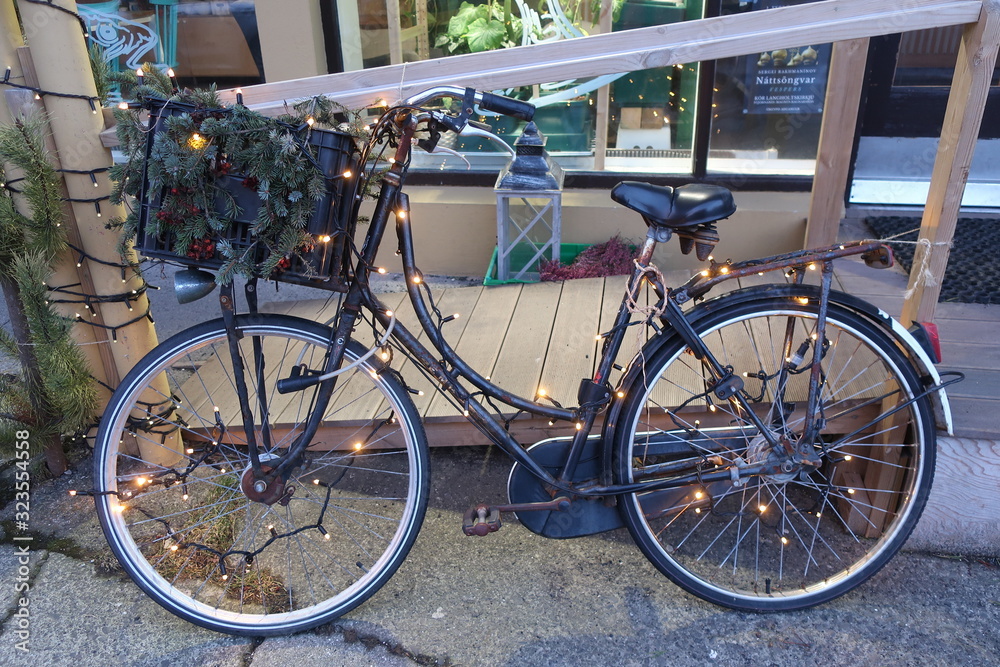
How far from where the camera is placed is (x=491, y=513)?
228 centimetres

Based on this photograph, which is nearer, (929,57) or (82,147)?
(82,147)

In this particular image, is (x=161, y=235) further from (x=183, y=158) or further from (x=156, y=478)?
(x=156, y=478)

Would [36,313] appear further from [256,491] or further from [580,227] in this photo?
[580,227]

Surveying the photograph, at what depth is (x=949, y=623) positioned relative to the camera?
7.45ft

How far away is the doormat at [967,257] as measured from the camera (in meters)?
3.28

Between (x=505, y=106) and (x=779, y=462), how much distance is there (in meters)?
1.27

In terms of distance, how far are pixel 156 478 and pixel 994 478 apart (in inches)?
110

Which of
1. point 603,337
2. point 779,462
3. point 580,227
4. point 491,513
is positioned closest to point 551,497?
point 491,513

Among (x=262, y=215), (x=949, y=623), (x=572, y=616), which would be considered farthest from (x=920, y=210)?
(x=262, y=215)

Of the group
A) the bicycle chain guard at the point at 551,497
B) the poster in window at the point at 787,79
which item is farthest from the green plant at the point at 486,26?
the bicycle chain guard at the point at 551,497

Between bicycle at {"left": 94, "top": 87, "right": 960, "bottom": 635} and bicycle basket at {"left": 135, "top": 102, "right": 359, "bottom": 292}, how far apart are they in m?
0.14

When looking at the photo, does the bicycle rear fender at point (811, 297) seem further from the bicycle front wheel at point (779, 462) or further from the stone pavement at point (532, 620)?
the stone pavement at point (532, 620)

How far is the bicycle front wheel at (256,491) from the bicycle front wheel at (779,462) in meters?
0.78

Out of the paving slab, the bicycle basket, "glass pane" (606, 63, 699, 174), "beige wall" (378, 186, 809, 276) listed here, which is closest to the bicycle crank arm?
the paving slab
